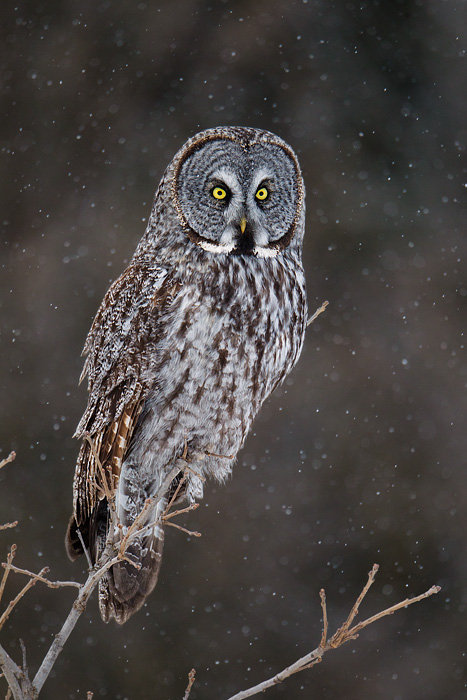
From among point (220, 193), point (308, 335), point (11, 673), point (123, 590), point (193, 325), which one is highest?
point (220, 193)

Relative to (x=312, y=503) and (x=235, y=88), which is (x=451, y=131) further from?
(x=312, y=503)

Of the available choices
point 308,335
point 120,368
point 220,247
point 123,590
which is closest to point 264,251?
point 220,247

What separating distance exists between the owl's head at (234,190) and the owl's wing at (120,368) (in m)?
0.16

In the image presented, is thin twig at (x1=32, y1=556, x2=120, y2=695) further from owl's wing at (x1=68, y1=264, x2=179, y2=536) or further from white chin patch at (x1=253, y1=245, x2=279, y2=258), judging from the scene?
white chin patch at (x1=253, y1=245, x2=279, y2=258)

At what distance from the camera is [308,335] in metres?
4.97

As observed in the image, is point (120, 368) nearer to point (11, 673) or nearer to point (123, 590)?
point (123, 590)

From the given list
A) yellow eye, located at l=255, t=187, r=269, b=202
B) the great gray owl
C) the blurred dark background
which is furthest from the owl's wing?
the blurred dark background

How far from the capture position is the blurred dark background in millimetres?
4660

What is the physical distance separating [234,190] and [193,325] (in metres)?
0.32

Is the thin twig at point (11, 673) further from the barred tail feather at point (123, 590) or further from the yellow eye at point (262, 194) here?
the yellow eye at point (262, 194)

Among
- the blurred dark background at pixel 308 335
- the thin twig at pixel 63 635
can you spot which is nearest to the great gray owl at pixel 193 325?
the thin twig at pixel 63 635

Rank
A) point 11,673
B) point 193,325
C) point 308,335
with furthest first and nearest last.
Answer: point 308,335 < point 193,325 < point 11,673

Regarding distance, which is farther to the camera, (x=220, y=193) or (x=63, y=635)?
(x=220, y=193)

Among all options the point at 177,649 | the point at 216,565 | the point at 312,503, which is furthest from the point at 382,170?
the point at 177,649
